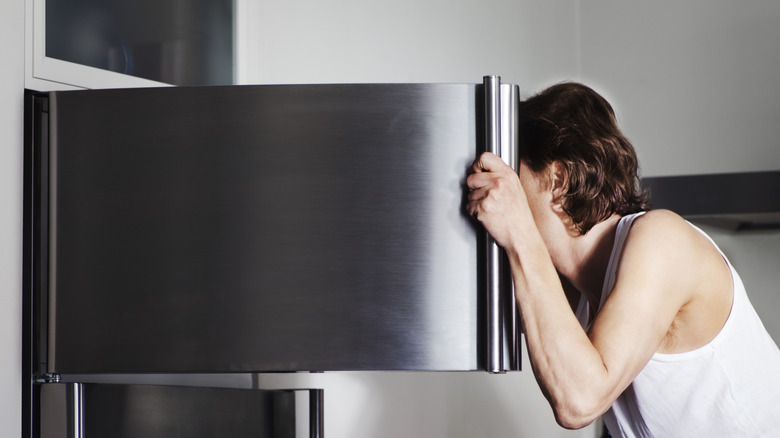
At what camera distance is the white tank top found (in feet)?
3.19

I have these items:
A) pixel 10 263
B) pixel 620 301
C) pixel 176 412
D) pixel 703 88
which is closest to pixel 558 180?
pixel 620 301

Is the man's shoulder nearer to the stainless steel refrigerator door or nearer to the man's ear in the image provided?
the man's ear

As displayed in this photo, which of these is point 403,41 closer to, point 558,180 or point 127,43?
point 127,43

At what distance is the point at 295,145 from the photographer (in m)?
0.77

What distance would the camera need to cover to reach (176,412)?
969 mm

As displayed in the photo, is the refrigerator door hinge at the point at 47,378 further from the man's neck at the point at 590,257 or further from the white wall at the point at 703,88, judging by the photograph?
the white wall at the point at 703,88

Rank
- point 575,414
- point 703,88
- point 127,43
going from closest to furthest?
point 575,414
point 127,43
point 703,88

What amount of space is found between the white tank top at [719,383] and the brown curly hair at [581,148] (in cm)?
5

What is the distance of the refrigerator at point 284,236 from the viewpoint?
745mm

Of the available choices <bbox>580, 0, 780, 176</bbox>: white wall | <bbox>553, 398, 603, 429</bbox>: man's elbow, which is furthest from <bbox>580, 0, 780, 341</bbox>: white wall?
<bbox>553, 398, 603, 429</bbox>: man's elbow

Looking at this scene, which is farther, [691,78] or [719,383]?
[691,78]

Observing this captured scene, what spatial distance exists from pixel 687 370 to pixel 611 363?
183 mm

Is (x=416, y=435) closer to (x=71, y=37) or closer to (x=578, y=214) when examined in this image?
(x=578, y=214)

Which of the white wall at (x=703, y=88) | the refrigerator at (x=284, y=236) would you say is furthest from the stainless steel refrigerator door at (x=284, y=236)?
the white wall at (x=703, y=88)
